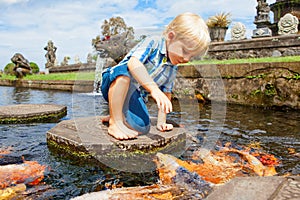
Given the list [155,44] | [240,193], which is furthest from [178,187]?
[155,44]

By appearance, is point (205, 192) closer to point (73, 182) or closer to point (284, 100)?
Result: point (73, 182)

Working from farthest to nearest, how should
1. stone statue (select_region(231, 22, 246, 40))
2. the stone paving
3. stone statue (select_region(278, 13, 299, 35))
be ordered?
stone statue (select_region(231, 22, 246, 40)) < stone statue (select_region(278, 13, 299, 35)) < the stone paving

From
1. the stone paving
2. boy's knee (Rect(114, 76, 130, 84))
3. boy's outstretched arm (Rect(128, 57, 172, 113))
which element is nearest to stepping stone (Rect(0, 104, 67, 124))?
boy's knee (Rect(114, 76, 130, 84))

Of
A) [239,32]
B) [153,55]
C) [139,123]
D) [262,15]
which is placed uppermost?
[262,15]

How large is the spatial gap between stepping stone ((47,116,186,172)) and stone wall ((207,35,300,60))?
215 inches

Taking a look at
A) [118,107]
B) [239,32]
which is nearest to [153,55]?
[118,107]

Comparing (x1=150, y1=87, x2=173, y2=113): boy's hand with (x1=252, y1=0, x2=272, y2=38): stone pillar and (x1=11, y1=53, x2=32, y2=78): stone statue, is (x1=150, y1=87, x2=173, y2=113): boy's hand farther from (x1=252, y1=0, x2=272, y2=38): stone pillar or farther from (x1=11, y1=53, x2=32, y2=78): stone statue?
(x1=11, y1=53, x2=32, y2=78): stone statue

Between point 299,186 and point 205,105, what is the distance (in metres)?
4.35

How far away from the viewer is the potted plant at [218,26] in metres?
11.7

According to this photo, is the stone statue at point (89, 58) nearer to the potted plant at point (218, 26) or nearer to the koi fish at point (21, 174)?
the koi fish at point (21, 174)

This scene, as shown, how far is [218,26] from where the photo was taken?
11836 mm

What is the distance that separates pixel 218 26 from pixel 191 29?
10.5 metres

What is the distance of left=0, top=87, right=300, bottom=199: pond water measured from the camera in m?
1.87

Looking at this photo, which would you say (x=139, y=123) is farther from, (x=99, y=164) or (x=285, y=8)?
(x=285, y=8)
